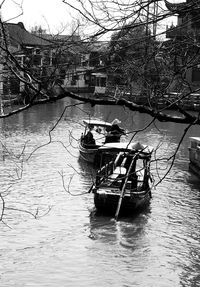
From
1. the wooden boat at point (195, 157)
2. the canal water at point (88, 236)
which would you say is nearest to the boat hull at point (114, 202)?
the canal water at point (88, 236)

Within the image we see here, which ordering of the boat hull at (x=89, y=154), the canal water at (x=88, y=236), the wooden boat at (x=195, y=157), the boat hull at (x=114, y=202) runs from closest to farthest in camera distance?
1. the canal water at (x=88, y=236)
2. the boat hull at (x=114, y=202)
3. the wooden boat at (x=195, y=157)
4. the boat hull at (x=89, y=154)

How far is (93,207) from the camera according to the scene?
14898 millimetres

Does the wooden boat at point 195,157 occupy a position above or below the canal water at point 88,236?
above

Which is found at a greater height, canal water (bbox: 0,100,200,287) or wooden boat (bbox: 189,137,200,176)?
wooden boat (bbox: 189,137,200,176)

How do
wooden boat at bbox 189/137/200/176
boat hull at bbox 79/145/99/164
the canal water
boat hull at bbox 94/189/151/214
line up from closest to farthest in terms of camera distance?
the canal water < boat hull at bbox 94/189/151/214 < wooden boat at bbox 189/137/200/176 < boat hull at bbox 79/145/99/164

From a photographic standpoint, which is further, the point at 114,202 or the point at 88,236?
the point at 114,202

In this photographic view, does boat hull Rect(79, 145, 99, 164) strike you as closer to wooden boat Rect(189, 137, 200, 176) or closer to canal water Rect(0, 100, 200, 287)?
canal water Rect(0, 100, 200, 287)

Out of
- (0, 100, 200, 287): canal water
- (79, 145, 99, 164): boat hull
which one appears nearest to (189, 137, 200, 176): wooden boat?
(0, 100, 200, 287): canal water

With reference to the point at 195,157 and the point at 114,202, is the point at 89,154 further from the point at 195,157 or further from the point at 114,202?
the point at 114,202

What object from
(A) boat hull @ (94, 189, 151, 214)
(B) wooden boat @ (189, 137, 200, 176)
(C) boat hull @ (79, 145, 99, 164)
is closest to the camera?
(A) boat hull @ (94, 189, 151, 214)

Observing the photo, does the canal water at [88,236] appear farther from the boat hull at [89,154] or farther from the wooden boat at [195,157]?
the boat hull at [89,154]

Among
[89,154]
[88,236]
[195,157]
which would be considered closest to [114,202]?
[88,236]

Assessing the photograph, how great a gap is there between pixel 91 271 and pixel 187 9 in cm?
750

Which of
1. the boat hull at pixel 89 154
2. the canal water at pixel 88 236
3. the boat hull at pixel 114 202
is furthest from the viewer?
the boat hull at pixel 89 154
